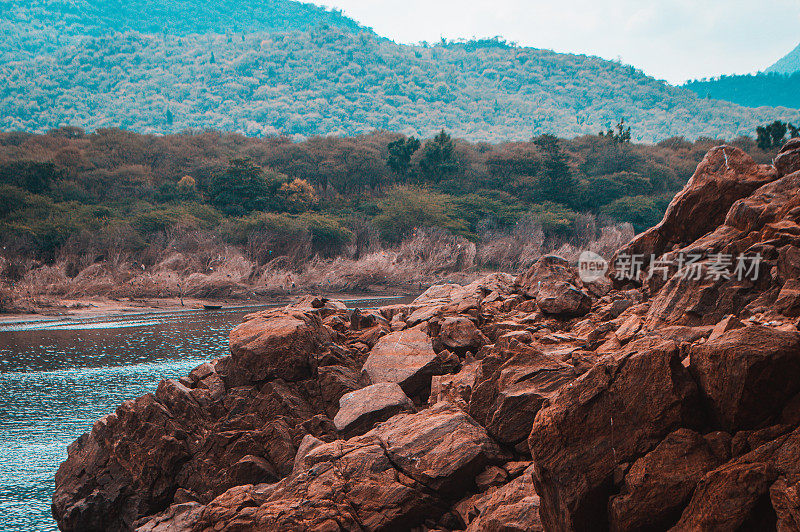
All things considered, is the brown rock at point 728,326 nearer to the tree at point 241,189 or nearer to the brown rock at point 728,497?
the brown rock at point 728,497

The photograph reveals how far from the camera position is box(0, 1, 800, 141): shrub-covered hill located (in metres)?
149

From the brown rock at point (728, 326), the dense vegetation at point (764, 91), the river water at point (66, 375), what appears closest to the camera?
the brown rock at point (728, 326)

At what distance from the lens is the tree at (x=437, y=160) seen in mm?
69188

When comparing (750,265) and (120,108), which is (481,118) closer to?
(120,108)

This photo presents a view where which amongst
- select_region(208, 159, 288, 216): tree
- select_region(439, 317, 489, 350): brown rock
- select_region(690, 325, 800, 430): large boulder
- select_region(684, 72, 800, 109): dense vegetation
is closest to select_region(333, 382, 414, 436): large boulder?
select_region(439, 317, 489, 350): brown rock

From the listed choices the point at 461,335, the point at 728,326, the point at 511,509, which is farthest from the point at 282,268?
the point at 728,326

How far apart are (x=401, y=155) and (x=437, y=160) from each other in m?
3.70

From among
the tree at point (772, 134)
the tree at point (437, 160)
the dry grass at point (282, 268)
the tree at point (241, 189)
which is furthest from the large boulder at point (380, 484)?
the tree at point (772, 134)

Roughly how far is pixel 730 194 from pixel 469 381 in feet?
16.0

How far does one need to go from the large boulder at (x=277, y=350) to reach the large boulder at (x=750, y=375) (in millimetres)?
7213

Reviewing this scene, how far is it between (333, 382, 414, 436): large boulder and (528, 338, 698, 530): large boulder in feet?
11.2

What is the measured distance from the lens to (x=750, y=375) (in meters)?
5.29

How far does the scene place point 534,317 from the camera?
11.2 m

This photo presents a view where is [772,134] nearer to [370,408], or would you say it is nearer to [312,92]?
[370,408]
